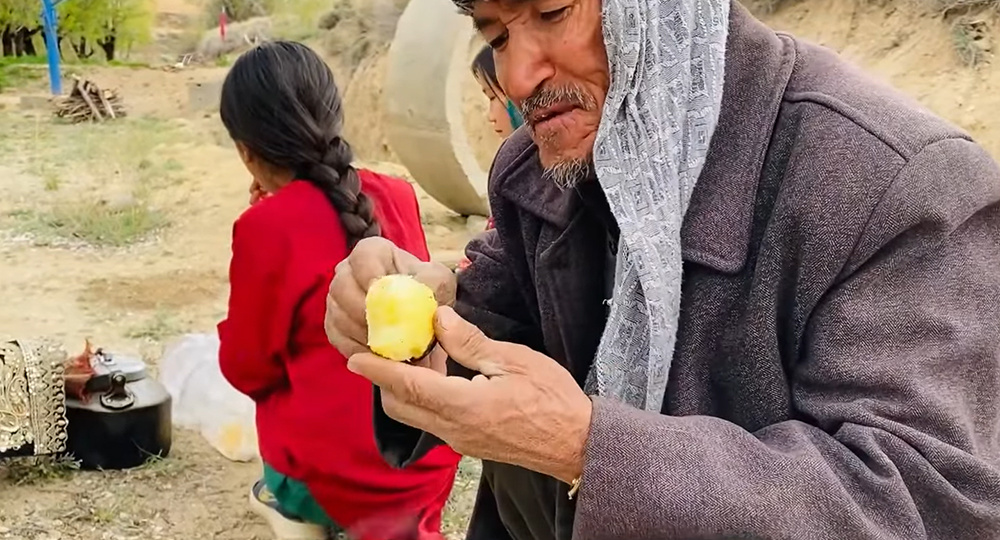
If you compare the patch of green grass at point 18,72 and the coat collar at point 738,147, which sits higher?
the coat collar at point 738,147

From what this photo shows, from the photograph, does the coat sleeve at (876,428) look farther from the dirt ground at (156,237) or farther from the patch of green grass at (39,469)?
the patch of green grass at (39,469)

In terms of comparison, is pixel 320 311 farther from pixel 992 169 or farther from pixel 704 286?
pixel 992 169

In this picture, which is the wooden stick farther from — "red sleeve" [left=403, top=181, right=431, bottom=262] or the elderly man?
the elderly man

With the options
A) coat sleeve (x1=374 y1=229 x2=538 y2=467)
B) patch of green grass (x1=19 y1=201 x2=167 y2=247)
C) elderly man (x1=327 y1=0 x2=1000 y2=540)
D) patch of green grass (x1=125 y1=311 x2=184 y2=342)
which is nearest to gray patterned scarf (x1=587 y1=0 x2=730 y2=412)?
elderly man (x1=327 y1=0 x2=1000 y2=540)

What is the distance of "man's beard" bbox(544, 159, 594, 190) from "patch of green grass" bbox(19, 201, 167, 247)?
6745 millimetres

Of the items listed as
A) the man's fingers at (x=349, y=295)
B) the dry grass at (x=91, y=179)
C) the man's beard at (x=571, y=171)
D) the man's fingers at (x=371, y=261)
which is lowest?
the dry grass at (x=91, y=179)

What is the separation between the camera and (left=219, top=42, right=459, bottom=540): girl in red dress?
3.14 m

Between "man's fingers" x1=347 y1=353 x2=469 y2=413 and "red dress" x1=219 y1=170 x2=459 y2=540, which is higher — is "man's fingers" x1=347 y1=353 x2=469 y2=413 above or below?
above

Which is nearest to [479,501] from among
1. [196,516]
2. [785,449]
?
[785,449]

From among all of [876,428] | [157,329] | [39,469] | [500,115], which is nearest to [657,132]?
[876,428]

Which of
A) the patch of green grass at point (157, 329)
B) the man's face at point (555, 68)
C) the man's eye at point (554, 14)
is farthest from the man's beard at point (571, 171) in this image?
the patch of green grass at point (157, 329)

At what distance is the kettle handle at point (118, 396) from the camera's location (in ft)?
13.4

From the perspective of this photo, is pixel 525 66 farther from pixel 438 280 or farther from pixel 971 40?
pixel 971 40

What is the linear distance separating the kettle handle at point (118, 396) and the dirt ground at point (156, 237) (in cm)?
29
